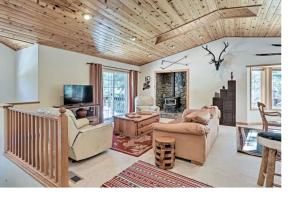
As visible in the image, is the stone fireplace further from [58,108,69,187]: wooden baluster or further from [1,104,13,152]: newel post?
[58,108,69,187]: wooden baluster

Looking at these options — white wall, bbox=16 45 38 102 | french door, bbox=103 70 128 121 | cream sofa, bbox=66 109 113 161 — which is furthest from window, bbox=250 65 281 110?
white wall, bbox=16 45 38 102

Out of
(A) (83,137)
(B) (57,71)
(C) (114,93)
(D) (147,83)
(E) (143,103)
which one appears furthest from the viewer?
(D) (147,83)

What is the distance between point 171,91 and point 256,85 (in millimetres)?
3503

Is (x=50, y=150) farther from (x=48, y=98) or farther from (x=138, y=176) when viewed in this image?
(x=48, y=98)

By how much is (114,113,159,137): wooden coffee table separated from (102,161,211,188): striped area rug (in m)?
1.61

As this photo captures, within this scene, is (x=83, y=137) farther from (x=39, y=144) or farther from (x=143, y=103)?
(x=143, y=103)

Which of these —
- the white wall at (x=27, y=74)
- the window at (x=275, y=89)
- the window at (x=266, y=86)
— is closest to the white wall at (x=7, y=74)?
the white wall at (x=27, y=74)

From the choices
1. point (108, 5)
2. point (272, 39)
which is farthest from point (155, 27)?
point (272, 39)

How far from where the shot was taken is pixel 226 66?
21.6 ft

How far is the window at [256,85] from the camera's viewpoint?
20.9ft

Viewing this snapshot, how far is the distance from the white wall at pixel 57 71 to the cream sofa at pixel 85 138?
203 cm

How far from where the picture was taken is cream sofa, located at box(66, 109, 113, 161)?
2869mm

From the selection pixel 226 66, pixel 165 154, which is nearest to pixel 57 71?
pixel 165 154
